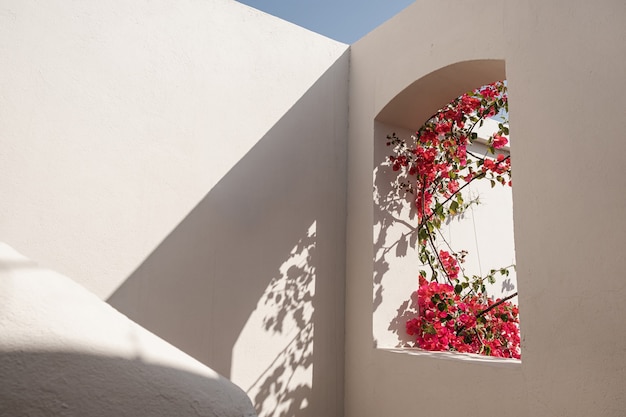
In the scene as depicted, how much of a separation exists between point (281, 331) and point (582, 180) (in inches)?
77.7

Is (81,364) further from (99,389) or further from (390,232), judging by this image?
(390,232)

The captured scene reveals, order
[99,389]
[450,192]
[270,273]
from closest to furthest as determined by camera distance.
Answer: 1. [99,389]
2. [270,273]
3. [450,192]

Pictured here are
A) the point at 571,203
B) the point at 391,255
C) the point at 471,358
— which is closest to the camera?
the point at 571,203

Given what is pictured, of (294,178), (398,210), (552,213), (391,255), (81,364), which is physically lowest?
(81,364)

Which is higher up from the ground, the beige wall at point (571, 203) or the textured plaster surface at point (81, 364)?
the beige wall at point (571, 203)

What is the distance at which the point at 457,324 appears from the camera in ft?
11.0

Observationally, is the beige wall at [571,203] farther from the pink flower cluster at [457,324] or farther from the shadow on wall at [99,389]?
the shadow on wall at [99,389]

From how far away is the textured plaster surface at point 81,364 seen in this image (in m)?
0.74

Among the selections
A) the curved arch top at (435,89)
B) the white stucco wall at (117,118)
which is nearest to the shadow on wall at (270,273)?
the white stucco wall at (117,118)

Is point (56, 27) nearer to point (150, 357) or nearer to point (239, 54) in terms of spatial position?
point (239, 54)

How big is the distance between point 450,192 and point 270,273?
157cm

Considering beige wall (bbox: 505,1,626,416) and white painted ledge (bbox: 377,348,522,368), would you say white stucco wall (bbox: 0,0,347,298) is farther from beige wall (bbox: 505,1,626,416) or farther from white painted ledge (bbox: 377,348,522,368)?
beige wall (bbox: 505,1,626,416)

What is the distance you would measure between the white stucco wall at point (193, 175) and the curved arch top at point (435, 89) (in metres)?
0.51

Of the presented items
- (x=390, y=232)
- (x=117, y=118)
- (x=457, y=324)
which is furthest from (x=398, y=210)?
(x=117, y=118)
